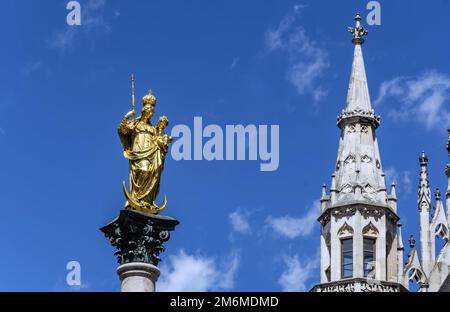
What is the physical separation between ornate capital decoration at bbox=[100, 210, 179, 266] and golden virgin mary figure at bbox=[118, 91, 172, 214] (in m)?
0.41

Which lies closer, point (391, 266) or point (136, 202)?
point (136, 202)

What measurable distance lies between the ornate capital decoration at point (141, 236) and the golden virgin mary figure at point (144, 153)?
1.34ft

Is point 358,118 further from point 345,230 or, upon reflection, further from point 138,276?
point 138,276

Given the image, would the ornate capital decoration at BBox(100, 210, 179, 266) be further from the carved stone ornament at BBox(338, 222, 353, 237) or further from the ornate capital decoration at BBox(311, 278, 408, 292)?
the carved stone ornament at BBox(338, 222, 353, 237)

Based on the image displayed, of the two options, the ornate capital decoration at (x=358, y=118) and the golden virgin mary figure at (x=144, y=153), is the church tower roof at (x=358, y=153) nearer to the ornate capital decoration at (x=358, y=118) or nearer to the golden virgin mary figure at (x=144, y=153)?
the ornate capital decoration at (x=358, y=118)

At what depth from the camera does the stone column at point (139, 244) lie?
58.5 m

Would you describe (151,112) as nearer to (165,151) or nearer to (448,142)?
(165,151)

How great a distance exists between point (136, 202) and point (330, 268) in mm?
22391

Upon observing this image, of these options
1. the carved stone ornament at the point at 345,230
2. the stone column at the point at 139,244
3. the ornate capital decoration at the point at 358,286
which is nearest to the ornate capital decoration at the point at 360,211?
the carved stone ornament at the point at 345,230

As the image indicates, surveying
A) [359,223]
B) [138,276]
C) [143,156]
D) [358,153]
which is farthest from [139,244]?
[358,153]
